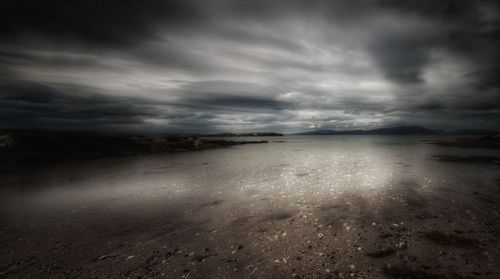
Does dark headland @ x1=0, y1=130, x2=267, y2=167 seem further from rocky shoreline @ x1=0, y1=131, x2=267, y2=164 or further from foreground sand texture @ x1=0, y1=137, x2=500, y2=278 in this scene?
foreground sand texture @ x1=0, y1=137, x2=500, y2=278

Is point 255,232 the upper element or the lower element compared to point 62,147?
lower

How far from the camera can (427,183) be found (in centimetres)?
1667

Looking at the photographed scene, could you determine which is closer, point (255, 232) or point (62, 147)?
point (255, 232)

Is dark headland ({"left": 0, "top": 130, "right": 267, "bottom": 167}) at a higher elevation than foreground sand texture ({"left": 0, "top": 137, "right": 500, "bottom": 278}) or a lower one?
higher

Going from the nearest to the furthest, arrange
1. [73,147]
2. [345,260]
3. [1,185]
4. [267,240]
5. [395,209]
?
[345,260], [267,240], [395,209], [1,185], [73,147]

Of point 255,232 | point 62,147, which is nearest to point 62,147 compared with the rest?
point 62,147

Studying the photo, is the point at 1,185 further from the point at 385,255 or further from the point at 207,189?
the point at 385,255

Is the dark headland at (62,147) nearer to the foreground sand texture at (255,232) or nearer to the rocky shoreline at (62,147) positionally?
the rocky shoreline at (62,147)

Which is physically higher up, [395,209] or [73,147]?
[73,147]

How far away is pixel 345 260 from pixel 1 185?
27.6 metres

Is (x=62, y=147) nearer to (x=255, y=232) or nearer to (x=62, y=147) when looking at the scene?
(x=62, y=147)

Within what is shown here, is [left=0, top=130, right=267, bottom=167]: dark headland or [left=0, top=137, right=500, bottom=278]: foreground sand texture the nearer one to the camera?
[left=0, top=137, right=500, bottom=278]: foreground sand texture

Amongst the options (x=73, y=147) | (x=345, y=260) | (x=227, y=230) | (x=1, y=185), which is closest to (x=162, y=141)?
(x=73, y=147)

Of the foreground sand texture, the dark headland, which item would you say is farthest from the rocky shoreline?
the foreground sand texture
